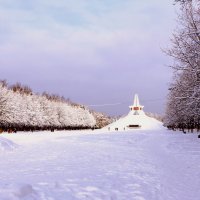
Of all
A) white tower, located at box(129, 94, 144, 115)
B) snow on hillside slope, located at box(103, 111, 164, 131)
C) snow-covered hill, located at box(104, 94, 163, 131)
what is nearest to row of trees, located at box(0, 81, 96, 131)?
snow-covered hill, located at box(104, 94, 163, 131)

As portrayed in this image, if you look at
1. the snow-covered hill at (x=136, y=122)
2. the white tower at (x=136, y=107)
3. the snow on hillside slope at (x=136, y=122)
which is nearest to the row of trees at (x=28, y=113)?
the snow-covered hill at (x=136, y=122)

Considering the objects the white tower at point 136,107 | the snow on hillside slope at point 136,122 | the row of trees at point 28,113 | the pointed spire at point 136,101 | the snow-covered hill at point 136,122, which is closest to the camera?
the row of trees at point 28,113

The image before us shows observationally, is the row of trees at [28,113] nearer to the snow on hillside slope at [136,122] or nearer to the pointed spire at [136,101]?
the snow on hillside slope at [136,122]

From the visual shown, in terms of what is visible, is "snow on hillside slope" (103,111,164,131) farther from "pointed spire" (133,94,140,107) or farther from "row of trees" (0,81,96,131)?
"row of trees" (0,81,96,131)

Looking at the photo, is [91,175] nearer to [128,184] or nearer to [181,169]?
[128,184]

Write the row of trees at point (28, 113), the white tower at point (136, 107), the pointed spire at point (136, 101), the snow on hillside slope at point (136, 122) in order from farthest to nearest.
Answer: the pointed spire at point (136, 101), the white tower at point (136, 107), the snow on hillside slope at point (136, 122), the row of trees at point (28, 113)

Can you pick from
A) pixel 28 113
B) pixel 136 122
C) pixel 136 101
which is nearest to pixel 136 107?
pixel 136 101

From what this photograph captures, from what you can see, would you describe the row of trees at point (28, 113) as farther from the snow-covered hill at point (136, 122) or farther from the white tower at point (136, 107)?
the white tower at point (136, 107)

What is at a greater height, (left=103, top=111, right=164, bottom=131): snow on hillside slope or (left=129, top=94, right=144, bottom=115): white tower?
(left=129, top=94, right=144, bottom=115): white tower

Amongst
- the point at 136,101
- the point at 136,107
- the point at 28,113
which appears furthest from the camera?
the point at 136,101

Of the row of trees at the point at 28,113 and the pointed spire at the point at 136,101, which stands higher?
the pointed spire at the point at 136,101

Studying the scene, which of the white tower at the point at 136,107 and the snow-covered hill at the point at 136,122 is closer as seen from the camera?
the snow-covered hill at the point at 136,122

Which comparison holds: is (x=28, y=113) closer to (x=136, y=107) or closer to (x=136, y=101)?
(x=136, y=107)

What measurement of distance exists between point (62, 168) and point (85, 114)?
456 ft
